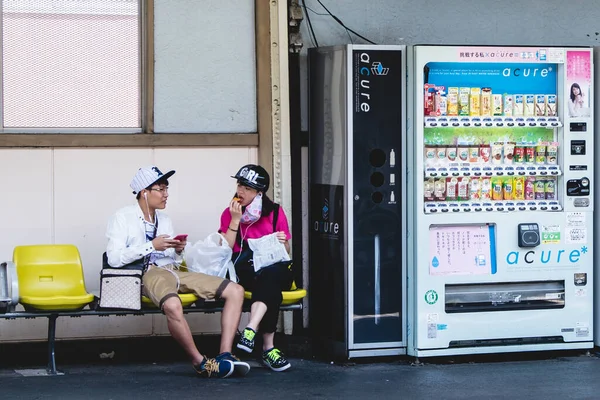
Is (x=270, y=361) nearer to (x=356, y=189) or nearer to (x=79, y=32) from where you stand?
(x=356, y=189)

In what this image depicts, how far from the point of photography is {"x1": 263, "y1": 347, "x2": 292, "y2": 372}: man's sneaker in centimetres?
815

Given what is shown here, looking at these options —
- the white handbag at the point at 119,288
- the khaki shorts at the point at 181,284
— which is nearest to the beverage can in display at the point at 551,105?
the khaki shorts at the point at 181,284

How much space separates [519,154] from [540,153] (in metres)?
0.16

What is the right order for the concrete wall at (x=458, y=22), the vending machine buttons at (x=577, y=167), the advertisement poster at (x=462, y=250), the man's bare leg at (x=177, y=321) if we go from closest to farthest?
the man's bare leg at (x=177, y=321), the advertisement poster at (x=462, y=250), the vending machine buttons at (x=577, y=167), the concrete wall at (x=458, y=22)

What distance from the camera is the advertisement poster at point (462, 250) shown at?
8414 millimetres

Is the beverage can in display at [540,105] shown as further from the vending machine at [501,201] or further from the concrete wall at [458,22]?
the concrete wall at [458,22]

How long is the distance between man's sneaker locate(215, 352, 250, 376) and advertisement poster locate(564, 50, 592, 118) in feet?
10.4

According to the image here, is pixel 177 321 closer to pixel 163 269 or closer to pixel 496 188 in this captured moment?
pixel 163 269

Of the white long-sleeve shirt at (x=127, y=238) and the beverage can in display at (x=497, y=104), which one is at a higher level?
the beverage can in display at (x=497, y=104)

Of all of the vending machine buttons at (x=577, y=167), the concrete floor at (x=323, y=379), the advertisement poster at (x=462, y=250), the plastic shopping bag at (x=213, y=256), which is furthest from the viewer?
the vending machine buttons at (x=577, y=167)

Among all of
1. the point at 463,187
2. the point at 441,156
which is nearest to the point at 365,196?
the point at 441,156

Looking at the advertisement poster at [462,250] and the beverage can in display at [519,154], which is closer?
the advertisement poster at [462,250]

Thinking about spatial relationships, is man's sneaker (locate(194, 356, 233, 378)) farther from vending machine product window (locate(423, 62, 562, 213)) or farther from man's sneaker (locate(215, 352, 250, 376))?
vending machine product window (locate(423, 62, 562, 213))

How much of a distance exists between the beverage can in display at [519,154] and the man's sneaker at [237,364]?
268 cm
